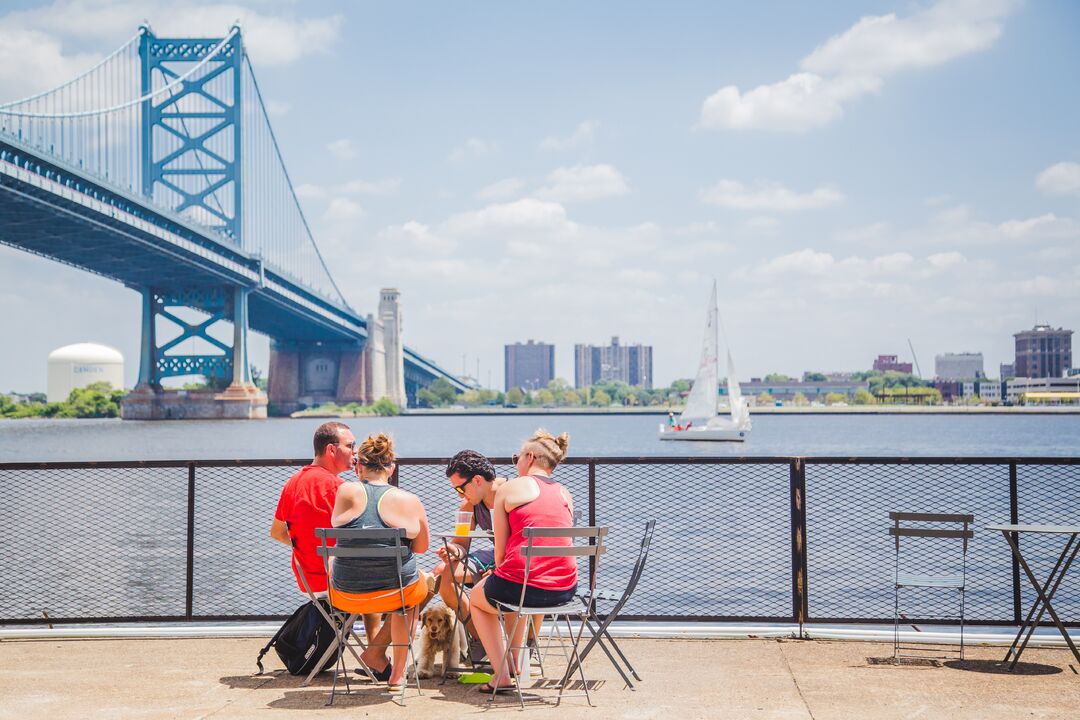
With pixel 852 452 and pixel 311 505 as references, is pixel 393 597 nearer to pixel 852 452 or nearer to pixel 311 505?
pixel 311 505

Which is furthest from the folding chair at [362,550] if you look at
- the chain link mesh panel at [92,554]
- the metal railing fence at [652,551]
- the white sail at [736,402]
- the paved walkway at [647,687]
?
the white sail at [736,402]

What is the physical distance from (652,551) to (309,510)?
11.9m

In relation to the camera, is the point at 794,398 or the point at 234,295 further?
the point at 794,398

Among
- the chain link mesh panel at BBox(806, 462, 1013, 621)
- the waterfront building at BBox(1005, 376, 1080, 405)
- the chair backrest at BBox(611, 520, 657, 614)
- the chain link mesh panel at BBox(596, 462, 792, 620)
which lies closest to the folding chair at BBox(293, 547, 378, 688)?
the chair backrest at BBox(611, 520, 657, 614)

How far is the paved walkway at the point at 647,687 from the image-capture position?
14.3ft

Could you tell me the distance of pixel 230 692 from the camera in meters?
4.71

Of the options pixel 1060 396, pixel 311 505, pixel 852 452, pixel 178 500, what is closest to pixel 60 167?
pixel 178 500

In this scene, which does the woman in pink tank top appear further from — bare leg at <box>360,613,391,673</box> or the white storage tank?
the white storage tank

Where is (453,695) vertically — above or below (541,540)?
below

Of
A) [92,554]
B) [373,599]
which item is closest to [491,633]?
[373,599]

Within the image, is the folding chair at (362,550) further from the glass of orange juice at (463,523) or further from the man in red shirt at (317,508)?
the glass of orange juice at (463,523)

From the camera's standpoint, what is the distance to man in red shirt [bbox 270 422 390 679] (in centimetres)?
491

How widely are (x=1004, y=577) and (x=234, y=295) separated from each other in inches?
2098

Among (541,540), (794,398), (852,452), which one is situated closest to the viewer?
(541,540)
